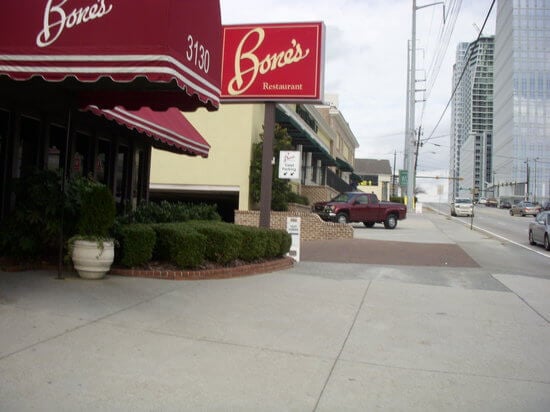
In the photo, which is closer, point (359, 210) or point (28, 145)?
point (28, 145)

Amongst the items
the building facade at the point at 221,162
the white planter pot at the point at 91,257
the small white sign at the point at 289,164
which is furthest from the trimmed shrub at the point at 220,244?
the building facade at the point at 221,162

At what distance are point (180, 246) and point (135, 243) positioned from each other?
2.47ft

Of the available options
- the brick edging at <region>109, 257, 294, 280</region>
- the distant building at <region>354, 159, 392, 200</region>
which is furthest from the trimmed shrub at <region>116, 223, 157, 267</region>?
Answer: the distant building at <region>354, 159, 392, 200</region>

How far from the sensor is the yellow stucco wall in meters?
21.5

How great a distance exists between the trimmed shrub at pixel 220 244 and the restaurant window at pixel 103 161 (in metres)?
4.03

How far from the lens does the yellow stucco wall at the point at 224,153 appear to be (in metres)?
21.5

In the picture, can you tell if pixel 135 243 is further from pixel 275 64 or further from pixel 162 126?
pixel 275 64

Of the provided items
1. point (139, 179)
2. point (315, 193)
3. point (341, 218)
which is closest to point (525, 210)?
point (315, 193)

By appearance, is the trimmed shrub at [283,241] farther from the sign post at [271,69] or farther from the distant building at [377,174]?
the distant building at [377,174]

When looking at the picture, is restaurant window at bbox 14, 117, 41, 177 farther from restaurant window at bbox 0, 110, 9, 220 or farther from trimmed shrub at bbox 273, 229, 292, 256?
trimmed shrub at bbox 273, 229, 292, 256

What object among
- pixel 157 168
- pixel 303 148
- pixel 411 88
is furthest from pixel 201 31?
pixel 411 88

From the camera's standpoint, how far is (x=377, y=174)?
9956cm

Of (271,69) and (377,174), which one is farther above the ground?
(377,174)

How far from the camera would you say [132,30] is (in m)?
6.36
